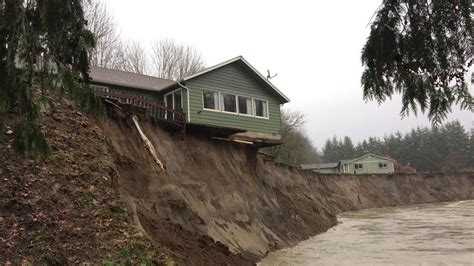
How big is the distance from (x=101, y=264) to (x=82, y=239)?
84 centimetres

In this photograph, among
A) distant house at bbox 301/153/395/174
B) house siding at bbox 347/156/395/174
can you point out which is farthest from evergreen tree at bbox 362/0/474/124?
house siding at bbox 347/156/395/174

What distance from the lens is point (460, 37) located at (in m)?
3.01

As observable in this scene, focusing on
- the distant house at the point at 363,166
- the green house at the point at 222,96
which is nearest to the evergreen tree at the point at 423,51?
the green house at the point at 222,96

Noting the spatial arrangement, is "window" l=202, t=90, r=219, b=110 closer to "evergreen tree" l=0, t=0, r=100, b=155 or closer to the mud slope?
the mud slope

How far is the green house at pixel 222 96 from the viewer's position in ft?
70.5

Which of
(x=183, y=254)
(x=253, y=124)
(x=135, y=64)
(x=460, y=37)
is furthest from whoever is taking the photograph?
(x=135, y=64)

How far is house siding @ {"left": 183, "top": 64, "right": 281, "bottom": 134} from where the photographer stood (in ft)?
71.9

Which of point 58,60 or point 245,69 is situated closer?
point 58,60

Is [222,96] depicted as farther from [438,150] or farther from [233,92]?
[438,150]

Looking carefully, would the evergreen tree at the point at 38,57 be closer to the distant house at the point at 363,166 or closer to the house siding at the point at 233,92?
the house siding at the point at 233,92

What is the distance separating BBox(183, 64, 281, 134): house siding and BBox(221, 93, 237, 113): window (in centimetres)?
23

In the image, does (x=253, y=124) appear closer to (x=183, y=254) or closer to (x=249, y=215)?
(x=249, y=215)

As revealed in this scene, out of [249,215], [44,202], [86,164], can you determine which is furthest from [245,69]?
[44,202]

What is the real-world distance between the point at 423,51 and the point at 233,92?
20772mm
